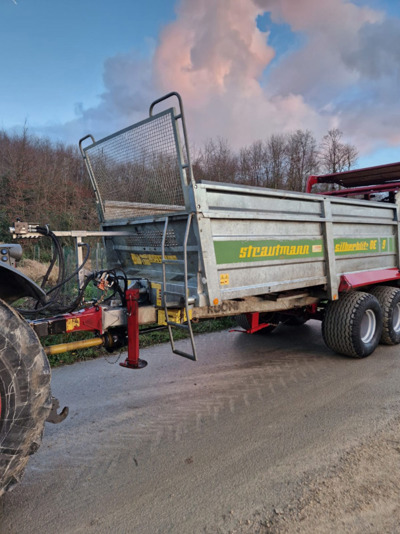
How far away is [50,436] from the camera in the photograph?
3330mm

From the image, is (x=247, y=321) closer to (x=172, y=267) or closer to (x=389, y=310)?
(x=172, y=267)

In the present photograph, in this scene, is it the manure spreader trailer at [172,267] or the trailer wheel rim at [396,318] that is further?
the trailer wheel rim at [396,318]

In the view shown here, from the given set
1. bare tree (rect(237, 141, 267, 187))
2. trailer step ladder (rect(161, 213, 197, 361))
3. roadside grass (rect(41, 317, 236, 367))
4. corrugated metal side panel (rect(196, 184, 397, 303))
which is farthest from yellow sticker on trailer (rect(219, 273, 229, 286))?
bare tree (rect(237, 141, 267, 187))

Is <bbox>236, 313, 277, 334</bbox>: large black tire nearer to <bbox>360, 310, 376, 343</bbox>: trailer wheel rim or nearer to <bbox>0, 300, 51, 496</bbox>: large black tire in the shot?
<bbox>360, 310, 376, 343</bbox>: trailer wheel rim

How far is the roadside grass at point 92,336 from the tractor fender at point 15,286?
172 cm

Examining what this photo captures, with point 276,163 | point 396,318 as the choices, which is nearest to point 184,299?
point 396,318

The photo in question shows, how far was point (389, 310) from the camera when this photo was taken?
18.1 feet

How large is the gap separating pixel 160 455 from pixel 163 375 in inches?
67.2

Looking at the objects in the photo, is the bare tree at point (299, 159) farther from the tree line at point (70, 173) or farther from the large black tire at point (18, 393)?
the large black tire at point (18, 393)

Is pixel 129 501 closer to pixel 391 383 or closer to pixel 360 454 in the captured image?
pixel 360 454

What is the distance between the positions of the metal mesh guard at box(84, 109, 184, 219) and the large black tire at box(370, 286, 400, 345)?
357cm

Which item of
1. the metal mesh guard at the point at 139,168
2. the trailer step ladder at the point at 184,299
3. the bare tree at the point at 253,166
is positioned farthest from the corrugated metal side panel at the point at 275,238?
the bare tree at the point at 253,166

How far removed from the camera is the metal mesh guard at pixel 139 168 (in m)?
3.37

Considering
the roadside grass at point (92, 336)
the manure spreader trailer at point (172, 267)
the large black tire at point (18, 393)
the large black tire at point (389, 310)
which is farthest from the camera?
the large black tire at point (389, 310)
